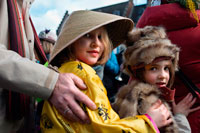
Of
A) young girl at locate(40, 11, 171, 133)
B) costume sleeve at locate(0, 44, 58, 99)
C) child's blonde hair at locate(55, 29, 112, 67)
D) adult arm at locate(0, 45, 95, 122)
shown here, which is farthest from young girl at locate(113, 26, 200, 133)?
costume sleeve at locate(0, 44, 58, 99)

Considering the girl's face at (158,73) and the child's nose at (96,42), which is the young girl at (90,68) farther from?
the girl's face at (158,73)

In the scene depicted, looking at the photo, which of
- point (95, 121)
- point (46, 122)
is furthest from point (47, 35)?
point (95, 121)

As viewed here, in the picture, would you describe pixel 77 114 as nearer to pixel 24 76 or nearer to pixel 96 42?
pixel 24 76

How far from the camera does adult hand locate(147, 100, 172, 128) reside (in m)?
1.33

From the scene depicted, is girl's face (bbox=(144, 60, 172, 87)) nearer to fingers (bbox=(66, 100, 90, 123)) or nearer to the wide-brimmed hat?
the wide-brimmed hat

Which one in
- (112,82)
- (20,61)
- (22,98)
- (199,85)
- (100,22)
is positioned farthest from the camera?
(112,82)

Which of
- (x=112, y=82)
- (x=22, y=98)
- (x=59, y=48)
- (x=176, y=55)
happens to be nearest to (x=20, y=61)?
(x=22, y=98)

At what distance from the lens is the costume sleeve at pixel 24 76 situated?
34.9 inches

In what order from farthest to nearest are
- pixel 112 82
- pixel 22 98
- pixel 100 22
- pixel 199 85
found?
pixel 112 82 < pixel 199 85 < pixel 100 22 < pixel 22 98

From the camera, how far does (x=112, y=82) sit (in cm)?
294

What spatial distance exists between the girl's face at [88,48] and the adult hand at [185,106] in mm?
947

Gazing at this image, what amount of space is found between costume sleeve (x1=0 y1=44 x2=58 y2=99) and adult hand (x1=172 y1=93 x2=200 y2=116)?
4.08 ft

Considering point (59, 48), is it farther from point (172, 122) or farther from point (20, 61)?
point (172, 122)

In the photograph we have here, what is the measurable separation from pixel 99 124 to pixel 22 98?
0.55m
